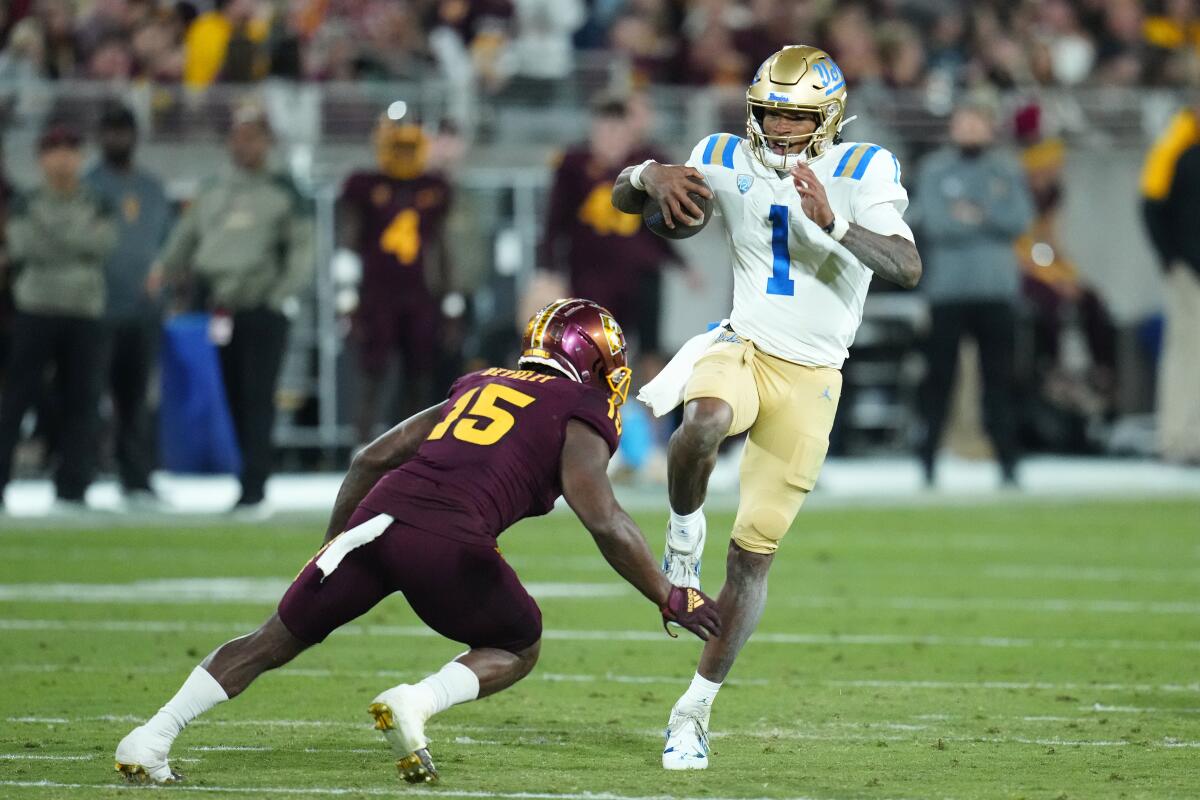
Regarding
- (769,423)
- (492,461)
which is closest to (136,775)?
(492,461)

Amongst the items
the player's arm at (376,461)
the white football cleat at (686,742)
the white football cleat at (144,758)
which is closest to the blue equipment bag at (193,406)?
the player's arm at (376,461)

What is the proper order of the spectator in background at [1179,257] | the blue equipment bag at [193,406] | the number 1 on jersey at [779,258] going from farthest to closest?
the spectator in background at [1179,257], the blue equipment bag at [193,406], the number 1 on jersey at [779,258]

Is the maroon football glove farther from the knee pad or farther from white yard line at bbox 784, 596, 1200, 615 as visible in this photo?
white yard line at bbox 784, 596, 1200, 615

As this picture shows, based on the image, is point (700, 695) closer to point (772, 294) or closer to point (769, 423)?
point (769, 423)

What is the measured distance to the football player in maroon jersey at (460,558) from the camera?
208 inches

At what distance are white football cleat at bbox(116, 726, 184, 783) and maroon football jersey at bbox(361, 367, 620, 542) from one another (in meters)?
0.77

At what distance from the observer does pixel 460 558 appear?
5.37 meters

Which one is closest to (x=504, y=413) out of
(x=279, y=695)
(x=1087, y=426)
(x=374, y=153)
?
(x=279, y=695)

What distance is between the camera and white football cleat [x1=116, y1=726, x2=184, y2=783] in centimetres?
520

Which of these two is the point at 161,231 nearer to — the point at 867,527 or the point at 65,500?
the point at 65,500

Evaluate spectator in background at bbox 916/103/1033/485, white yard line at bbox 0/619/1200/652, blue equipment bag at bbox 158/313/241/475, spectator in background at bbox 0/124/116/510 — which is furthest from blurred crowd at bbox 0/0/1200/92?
white yard line at bbox 0/619/1200/652

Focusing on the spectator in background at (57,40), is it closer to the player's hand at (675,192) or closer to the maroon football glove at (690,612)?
the player's hand at (675,192)

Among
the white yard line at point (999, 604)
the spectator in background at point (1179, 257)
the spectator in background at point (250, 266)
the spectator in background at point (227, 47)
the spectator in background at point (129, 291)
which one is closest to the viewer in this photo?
the white yard line at point (999, 604)

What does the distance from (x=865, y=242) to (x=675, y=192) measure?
54 centimetres
